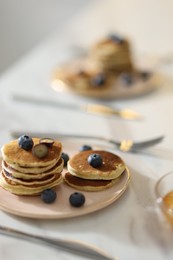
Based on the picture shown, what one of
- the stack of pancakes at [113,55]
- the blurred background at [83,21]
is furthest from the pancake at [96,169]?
the blurred background at [83,21]

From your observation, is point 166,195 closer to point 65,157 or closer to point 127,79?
point 65,157

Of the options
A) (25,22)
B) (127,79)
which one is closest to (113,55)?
(127,79)

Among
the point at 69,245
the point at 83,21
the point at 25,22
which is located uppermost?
the point at 69,245

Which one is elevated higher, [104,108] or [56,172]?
[56,172]

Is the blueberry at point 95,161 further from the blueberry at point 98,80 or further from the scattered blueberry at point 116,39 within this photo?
the scattered blueberry at point 116,39

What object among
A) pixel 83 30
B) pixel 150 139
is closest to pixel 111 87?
pixel 150 139

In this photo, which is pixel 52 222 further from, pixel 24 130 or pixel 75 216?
pixel 24 130
